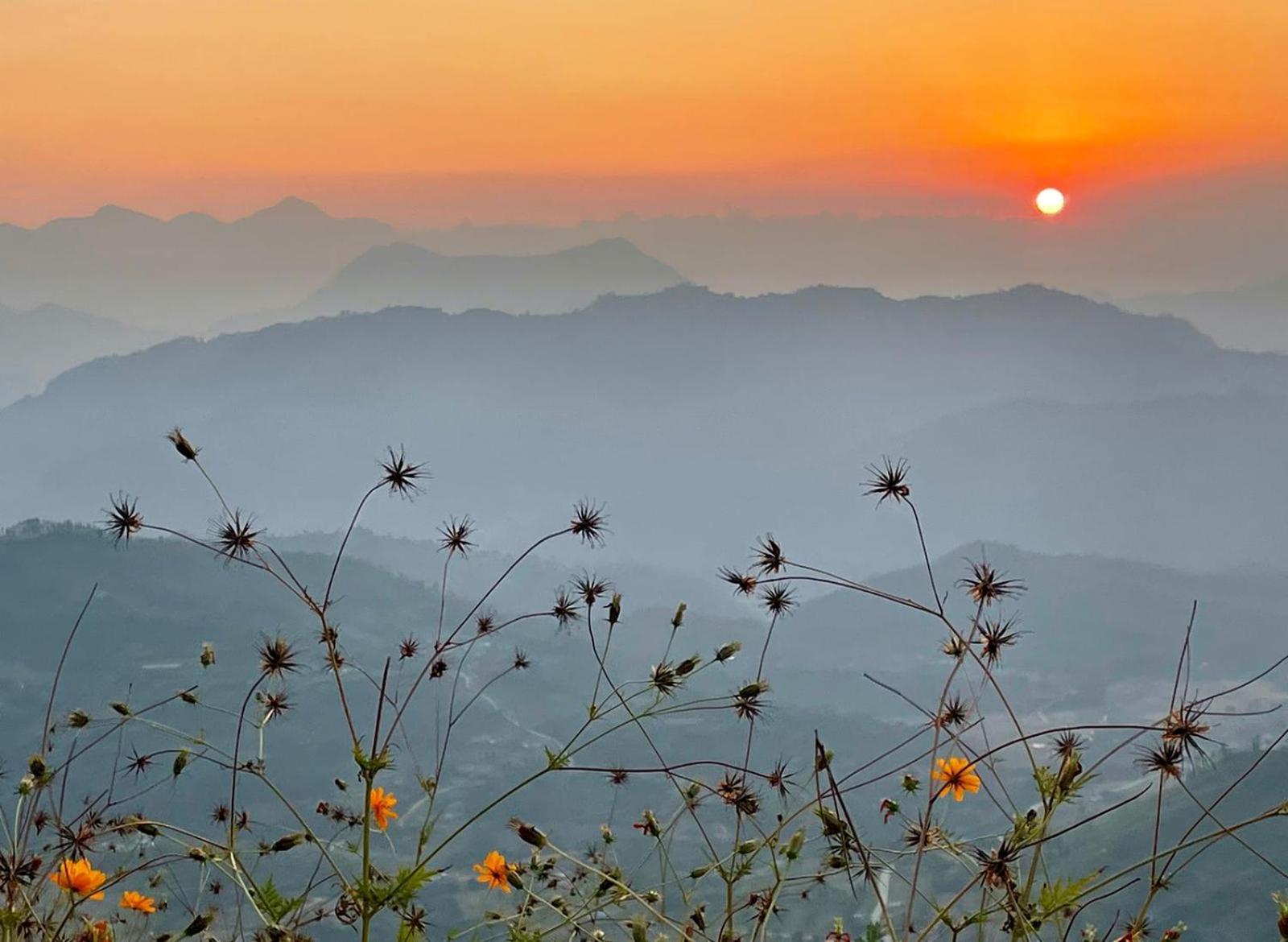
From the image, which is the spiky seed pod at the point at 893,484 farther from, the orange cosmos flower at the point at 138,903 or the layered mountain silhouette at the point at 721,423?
the layered mountain silhouette at the point at 721,423

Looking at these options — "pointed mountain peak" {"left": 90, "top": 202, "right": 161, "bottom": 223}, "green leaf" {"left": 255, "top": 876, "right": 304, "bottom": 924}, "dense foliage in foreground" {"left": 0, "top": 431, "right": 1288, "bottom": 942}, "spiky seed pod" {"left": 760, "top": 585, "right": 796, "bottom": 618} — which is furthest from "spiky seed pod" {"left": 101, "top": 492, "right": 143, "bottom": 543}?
"pointed mountain peak" {"left": 90, "top": 202, "right": 161, "bottom": 223}

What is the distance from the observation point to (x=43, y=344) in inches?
4596

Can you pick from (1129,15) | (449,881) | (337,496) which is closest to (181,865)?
(1129,15)

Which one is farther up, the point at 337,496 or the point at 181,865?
the point at 337,496

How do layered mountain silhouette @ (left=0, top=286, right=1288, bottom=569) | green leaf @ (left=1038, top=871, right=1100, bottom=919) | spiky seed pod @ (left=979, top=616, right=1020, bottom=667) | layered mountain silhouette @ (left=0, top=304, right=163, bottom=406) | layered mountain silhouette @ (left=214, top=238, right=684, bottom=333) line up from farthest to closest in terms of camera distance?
layered mountain silhouette @ (left=214, top=238, right=684, bottom=333), layered mountain silhouette @ (left=0, top=286, right=1288, bottom=569), layered mountain silhouette @ (left=0, top=304, right=163, bottom=406), spiky seed pod @ (left=979, top=616, right=1020, bottom=667), green leaf @ (left=1038, top=871, right=1100, bottom=919)

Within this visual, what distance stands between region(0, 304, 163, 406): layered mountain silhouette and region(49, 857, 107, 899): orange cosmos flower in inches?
4778

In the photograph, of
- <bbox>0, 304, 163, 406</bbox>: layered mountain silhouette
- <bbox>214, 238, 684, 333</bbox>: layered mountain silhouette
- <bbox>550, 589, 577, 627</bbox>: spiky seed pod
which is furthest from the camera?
<bbox>214, 238, 684, 333</bbox>: layered mountain silhouette

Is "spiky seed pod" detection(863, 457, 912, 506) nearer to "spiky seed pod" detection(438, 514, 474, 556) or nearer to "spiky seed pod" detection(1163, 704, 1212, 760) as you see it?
"spiky seed pod" detection(1163, 704, 1212, 760)

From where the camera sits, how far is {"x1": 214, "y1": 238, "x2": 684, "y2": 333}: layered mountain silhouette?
13500 centimetres

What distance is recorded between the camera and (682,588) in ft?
269

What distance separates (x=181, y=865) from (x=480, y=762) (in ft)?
180

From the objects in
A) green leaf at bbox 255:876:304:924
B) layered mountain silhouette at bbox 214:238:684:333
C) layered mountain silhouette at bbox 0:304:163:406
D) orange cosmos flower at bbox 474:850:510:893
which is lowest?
green leaf at bbox 255:876:304:924

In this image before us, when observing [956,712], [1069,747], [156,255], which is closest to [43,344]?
[156,255]

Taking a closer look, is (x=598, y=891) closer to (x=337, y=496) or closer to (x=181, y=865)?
(x=181, y=865)
